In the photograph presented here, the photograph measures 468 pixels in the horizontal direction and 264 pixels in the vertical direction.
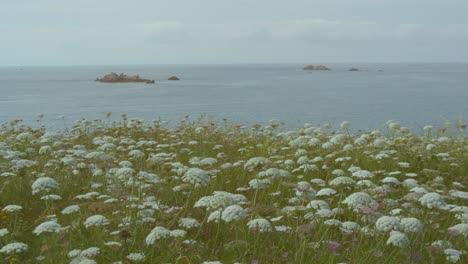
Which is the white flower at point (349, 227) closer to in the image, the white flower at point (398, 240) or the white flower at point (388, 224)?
the white flower at point (388, 224)

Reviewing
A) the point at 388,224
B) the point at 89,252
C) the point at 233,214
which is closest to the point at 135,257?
the point at 89,252

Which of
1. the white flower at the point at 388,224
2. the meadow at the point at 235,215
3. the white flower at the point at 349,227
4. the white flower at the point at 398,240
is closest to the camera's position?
the white flower at the point at 398,240

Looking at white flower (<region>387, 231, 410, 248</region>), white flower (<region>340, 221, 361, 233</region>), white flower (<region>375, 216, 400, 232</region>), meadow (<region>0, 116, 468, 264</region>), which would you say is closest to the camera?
white flower (<region>387, 231, 410, 248</region>)

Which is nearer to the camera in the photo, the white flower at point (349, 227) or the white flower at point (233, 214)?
the white flower at point (233, 214)

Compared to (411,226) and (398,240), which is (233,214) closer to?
(398,240)

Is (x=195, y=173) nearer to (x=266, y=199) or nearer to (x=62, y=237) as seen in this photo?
(x=62, y=237)

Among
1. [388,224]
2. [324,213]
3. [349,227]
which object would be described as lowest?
[349,227]

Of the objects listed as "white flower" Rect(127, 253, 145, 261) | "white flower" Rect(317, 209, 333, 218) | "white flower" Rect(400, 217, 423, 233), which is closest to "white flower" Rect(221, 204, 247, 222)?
"white flower" Rect(127, 253, 145, 261)

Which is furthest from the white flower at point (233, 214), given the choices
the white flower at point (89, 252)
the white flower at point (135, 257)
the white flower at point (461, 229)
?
the white flower at point (461, 229)

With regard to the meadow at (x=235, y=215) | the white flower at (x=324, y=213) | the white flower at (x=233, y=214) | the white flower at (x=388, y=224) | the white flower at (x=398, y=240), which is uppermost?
the white flower at (x=233, y=214)

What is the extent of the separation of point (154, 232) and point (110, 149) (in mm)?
4429

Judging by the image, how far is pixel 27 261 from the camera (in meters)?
4.86

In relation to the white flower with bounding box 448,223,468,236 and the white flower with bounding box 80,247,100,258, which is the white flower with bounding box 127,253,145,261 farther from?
the white flower with bounding box 448,223,468,236

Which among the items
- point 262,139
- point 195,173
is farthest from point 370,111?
point 195,173
